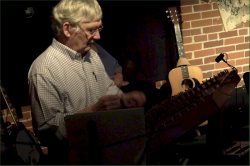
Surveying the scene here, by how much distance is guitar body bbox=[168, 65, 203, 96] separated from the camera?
384cm

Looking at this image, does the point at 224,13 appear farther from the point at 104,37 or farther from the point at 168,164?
the point at 168,164

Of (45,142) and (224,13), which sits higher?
(224,13)

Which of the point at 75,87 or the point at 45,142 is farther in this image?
the point at 75,87

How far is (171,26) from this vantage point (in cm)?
408

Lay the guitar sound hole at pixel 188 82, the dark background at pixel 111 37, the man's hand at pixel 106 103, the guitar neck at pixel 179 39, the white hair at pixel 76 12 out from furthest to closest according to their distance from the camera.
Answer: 1. the guitar neck at pixel 179 39
2. the guitar sound hole at pixel 188 82
3. the dark background at pixel 111 37
4. the white hair at pixel 76 12
5. the man's hand at pixel 106 103

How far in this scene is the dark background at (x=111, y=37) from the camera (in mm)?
3477

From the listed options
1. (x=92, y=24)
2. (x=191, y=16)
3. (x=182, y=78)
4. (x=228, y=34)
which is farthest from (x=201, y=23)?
(x=92, y=24)

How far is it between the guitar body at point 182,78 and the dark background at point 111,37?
11.2 inches

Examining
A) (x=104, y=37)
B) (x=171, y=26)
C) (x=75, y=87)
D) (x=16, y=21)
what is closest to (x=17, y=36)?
(x=16, y=21)

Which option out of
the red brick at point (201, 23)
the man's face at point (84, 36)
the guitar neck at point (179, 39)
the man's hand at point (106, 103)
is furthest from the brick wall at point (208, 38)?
the man's hand at point (106, 103)

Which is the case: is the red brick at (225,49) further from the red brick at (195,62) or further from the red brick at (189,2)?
the red brick at (189,2)

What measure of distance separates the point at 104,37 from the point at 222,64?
51.0 inches

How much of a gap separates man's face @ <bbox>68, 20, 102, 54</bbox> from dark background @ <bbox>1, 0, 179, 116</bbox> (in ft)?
2.81

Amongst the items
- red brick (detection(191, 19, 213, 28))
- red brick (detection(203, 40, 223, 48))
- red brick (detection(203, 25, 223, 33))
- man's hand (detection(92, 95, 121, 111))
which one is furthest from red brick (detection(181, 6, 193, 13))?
man's hand (detection(92, 95, 121, 111))
